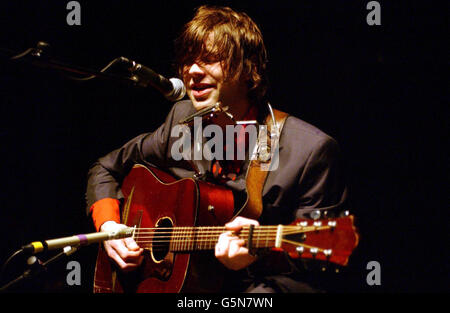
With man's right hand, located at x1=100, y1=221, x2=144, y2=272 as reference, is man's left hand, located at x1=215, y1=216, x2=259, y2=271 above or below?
above

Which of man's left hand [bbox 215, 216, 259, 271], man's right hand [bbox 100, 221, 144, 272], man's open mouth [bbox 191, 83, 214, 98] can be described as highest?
man's open mouth [bbox 191, 83, 214, 98]

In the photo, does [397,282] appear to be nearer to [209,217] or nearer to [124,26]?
[209,217]

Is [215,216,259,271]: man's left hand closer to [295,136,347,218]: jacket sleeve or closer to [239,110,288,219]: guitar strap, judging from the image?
[239,110,288,219]: guitar strap

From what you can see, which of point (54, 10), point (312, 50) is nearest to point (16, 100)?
point (54, 10)

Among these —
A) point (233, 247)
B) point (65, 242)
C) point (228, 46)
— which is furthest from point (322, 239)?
point (228, 46)

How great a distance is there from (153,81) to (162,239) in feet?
2.68

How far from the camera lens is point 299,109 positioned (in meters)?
2.54

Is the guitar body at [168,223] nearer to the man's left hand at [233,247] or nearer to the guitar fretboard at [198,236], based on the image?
the guitar fretboard at [198,236]

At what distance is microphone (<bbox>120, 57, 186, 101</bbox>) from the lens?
1560 mm

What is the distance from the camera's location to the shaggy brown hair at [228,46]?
2148 millimetres

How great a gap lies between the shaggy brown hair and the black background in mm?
320

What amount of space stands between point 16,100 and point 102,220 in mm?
1132

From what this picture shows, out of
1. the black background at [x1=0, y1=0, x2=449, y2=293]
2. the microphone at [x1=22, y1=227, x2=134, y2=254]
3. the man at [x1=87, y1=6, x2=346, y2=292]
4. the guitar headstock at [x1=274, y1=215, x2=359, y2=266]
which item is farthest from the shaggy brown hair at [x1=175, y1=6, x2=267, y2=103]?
the microphone at [x1=22, y1=227, x2=134, y2=254]

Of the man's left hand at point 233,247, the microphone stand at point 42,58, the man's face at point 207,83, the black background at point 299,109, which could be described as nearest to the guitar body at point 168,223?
the man's left hand at point 233,247
